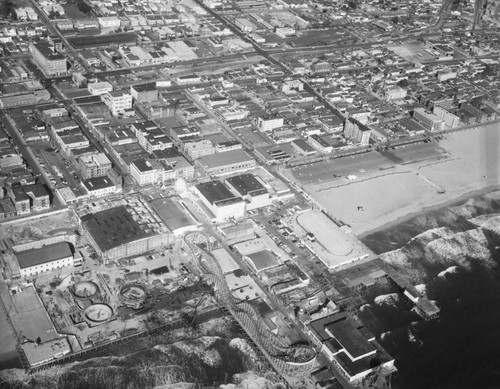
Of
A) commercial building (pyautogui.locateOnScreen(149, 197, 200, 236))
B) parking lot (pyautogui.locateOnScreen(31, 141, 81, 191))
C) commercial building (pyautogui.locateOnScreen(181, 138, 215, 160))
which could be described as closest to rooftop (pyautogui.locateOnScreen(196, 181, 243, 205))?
commercial building (pyautogui.locateOnScreen(149, 197, 200, 236))

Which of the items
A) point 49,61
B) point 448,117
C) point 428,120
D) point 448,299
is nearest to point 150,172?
point 49,61

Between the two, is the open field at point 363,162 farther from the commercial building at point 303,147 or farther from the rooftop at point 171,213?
the rooftop at point 171,213

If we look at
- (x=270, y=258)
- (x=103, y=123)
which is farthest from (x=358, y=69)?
(x=270, y=258)

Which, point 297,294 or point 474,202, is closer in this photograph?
point 297,294

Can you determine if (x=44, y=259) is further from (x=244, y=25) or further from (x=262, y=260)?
(x=244, y=25)

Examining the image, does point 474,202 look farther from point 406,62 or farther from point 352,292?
point 406,62

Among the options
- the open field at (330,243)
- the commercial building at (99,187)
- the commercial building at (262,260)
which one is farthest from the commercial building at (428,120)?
the commercial building at (99,187)
